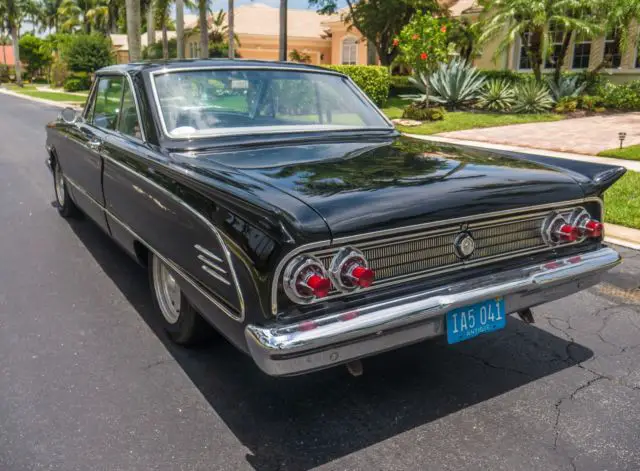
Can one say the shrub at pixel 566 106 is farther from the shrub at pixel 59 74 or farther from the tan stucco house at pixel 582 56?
the shrub at pixel 59 74

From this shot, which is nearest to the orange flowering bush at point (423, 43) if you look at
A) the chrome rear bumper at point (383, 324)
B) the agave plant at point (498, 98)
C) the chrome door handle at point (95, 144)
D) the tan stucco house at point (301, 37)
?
the agave plant at point (498, 98)

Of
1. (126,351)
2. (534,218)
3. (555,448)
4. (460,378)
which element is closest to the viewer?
(555,448)

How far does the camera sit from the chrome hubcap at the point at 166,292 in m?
3.63

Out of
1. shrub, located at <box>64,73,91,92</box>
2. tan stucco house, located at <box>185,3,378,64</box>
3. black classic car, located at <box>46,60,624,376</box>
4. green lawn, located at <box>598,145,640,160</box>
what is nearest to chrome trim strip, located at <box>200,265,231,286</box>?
black classic car, located at <box>46,60,624,376</box>

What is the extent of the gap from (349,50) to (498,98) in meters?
21.1

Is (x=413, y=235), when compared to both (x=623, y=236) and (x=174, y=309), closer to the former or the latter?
(x=174, y=309)

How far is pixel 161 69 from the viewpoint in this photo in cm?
392

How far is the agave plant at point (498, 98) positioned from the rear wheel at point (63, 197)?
14.6 metres

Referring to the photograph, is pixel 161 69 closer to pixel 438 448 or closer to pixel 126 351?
pixel 126 351

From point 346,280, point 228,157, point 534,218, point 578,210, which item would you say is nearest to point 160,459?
point 346,280

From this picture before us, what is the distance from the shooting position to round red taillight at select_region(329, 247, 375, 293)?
2.47 m

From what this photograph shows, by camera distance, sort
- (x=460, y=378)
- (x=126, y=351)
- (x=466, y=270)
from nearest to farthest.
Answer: (x=466, y=270), (x=460, y=378), (x=126, y=351)

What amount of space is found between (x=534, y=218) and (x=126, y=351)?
8.00 feet

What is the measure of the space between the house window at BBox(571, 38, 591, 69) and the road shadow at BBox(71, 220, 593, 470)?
850 inches
